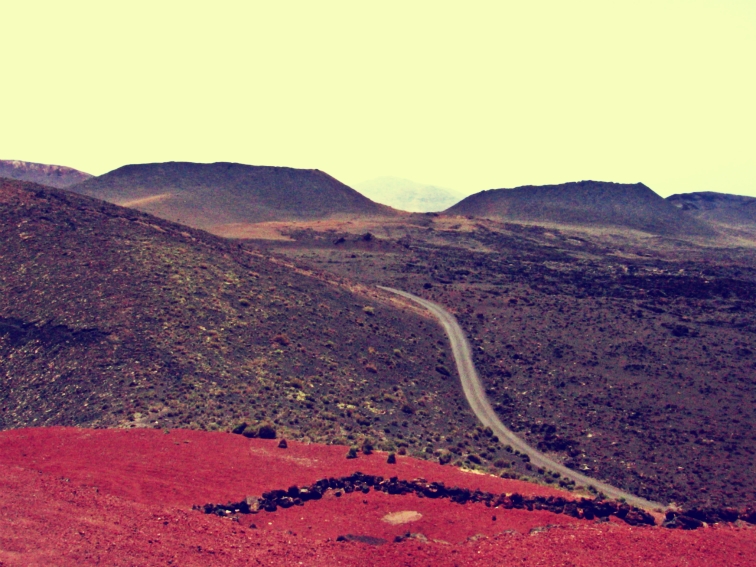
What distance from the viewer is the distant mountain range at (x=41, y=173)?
6388 inches

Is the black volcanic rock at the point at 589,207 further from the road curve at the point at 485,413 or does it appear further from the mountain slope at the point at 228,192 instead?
the road curve at the point at 485,413

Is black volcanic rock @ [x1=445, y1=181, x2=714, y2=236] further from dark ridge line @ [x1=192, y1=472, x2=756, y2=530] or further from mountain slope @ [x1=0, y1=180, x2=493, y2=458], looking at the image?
dark ridge line @ [x1=192, y1=472, x2=756, y2=530]

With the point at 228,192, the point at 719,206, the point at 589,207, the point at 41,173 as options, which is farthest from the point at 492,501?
the point at 719,206

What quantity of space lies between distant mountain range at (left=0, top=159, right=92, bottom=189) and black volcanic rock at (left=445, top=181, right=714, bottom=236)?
311 ft

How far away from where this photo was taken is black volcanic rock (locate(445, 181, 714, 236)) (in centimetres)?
13112

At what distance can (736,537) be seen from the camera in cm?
1706

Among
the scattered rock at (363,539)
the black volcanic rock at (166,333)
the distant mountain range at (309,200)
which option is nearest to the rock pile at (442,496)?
the scattered rock at (363,539)

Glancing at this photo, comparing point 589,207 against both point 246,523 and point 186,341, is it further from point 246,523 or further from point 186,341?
point 246,523

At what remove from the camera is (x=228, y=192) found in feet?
422

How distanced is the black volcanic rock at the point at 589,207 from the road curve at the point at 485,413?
82.3 m

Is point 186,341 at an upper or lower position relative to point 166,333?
lower

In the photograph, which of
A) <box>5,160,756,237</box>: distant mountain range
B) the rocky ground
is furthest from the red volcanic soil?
<box>5,160,756,237</box>: distant mountain range

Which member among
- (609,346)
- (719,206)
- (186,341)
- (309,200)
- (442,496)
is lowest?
(442,496)

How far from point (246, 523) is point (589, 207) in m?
134
